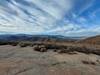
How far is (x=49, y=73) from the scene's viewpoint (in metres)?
7.91

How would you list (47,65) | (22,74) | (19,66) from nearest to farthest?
(22,74)
(19,66)
(47,65)

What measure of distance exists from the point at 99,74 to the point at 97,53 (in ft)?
23.6

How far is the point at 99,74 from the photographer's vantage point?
8.32m

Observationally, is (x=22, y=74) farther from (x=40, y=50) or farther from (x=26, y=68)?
(x=40, y=50)

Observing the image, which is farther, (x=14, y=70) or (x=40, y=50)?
(x=40, y=50)

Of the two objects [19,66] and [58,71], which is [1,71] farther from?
[58,71]

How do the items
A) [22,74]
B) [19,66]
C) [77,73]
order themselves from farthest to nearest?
[19,66] → [77,73] → [22,74]

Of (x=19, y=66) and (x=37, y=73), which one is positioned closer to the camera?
(x=37, y=73)

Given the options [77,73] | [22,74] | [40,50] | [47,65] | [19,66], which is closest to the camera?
[22,74]

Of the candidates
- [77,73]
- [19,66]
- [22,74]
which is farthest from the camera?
[19,66]

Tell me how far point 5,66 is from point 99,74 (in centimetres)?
448

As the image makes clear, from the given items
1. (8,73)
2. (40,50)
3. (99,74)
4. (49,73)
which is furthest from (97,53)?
(8,73)

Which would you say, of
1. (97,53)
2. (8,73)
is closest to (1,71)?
(8,73)

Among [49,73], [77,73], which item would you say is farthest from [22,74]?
[77,73]
